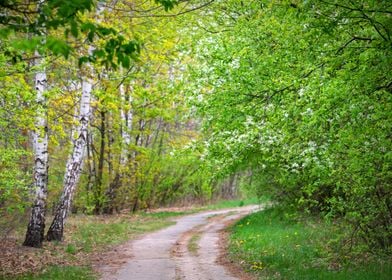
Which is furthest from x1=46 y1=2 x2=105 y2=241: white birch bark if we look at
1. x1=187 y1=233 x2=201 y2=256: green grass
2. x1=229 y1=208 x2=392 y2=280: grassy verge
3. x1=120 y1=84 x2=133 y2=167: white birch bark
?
x1=120 y1=84 x2=133 y2=167: white birch bark

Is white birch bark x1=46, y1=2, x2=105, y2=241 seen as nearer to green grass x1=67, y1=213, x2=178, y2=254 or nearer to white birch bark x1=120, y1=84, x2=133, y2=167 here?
green grass x1=67, y1=213, x2=178, y2=254

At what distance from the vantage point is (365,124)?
7.93 meters

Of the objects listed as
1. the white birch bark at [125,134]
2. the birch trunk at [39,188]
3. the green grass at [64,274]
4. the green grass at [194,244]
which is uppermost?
the white birch bark at [125,134]

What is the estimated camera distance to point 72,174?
50.6ft

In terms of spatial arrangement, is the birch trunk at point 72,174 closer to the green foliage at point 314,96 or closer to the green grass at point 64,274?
the green grass at point 64,274

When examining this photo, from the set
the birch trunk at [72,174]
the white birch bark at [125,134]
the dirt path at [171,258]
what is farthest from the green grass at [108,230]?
the white birch bark at [125,134]

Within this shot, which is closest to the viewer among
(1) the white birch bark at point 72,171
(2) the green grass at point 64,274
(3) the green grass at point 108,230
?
(2) the green grass at point 64,274

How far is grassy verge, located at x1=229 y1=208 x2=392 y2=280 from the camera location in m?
10.1

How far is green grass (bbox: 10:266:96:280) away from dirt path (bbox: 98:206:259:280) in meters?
0.41

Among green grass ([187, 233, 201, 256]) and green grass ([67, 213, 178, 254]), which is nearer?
green grass ([187, 233, 201, 256])

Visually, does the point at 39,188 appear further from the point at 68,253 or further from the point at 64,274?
the point at 64,274

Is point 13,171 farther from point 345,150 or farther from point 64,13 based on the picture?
point 64,13

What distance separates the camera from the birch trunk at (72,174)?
15.2 meters

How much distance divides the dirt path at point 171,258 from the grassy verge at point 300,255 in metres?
0.90
